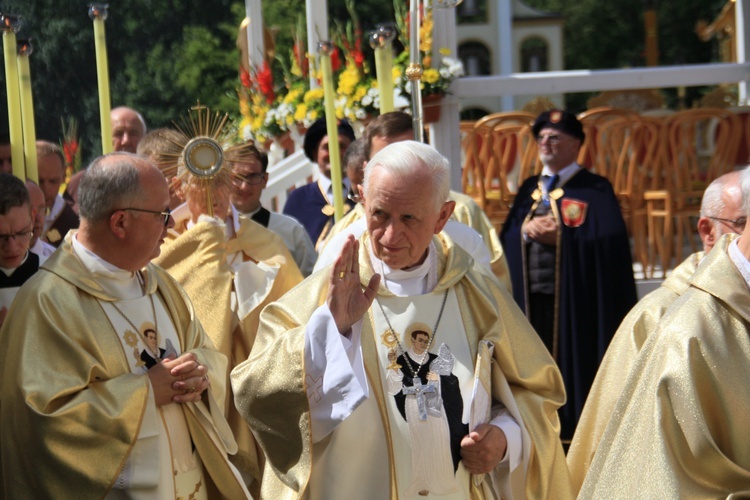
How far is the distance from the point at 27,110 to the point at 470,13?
21.3 m

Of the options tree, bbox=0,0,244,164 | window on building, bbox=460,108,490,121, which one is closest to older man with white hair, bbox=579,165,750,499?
tree, bbox=0,0,244,164

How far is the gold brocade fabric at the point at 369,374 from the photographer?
12.2 feet

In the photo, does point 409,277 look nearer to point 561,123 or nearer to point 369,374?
point 369,374

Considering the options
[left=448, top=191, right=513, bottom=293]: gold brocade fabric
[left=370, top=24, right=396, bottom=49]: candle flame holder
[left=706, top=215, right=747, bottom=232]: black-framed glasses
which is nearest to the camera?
[left=706, top=215, right=747, bottom=232]: black-framed glasses

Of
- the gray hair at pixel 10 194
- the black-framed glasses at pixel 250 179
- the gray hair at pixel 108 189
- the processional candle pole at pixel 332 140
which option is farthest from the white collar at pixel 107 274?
the black-framed glasses at pixel 250 179

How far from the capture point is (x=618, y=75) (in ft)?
30.7

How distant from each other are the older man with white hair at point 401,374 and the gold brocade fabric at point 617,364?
96 cm

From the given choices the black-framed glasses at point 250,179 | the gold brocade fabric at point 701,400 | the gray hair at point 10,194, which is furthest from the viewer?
the black-framed glasses at point 250,179

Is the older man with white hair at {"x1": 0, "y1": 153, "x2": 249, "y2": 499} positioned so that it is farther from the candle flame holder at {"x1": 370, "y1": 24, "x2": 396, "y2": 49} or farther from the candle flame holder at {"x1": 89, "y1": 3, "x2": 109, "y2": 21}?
the candle flame holder at {"x1": 370, "y1": 24, "x2": 396, "y2": 49}

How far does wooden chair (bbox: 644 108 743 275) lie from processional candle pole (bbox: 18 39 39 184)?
5.31m

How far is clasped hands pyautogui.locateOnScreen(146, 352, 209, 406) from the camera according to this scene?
4016 millimetres

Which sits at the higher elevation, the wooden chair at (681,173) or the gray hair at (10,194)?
the gray hair at (10,194)

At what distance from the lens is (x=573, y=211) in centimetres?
766

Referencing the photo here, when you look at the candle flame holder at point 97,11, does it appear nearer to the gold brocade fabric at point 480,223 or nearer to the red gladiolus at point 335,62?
the gold brocade fabric at point 480,223
